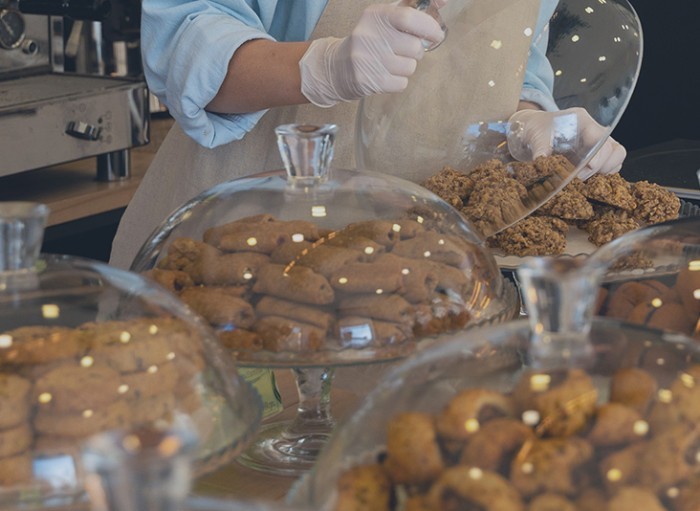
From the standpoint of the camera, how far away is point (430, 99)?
4.02 feet

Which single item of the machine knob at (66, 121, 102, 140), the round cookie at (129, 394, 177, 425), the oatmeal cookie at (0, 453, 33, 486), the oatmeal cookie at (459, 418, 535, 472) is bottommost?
the machine knob at (66, 121, 102, 140)

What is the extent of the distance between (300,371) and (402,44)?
1.51ft

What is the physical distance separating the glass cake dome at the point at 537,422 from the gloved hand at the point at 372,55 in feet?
2.08

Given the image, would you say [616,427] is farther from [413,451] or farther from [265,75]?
[265,75]

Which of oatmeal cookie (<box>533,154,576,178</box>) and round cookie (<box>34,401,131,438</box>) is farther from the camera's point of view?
oatmeal cookie (<box>533,154,576,178</box>)

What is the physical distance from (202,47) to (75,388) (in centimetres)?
83

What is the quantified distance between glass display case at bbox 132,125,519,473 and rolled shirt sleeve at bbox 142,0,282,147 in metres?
0.47

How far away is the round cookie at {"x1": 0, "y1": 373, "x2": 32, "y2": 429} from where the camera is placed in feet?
1.99

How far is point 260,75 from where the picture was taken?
136cm

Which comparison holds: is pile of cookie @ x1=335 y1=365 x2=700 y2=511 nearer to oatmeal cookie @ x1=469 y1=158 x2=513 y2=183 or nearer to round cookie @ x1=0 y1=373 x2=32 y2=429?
round cookie @ x1=0 y1=373 x2=32 y2=429

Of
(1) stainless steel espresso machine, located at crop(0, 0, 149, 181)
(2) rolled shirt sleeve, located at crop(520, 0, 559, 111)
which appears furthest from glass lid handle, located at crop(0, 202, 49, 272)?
(1) stainless steel espresso machine, located at crop(0, 0, 149, 181)

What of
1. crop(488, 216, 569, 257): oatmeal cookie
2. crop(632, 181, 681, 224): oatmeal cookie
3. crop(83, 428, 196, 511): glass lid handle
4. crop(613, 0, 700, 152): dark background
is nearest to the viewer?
crop(83, 428, 196, 511): glass lid handle

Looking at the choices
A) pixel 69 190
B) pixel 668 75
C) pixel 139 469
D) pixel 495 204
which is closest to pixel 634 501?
pixel 139 469

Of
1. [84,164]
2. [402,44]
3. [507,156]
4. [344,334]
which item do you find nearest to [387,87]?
[402,44]
